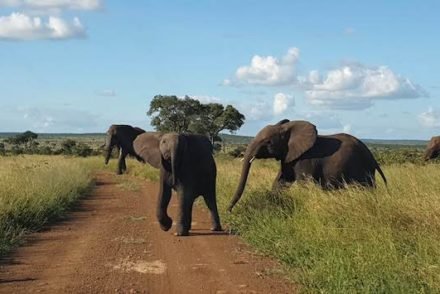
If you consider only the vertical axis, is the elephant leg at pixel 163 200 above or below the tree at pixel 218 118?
below

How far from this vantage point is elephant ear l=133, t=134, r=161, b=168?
1257 centimetres

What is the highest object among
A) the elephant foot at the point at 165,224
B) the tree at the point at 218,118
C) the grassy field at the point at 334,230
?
the tree at the point at 218,118

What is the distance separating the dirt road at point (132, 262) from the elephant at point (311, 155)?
2043mm

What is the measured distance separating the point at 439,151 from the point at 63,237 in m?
21.7

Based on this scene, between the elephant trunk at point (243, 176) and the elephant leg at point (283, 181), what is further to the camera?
the elephant leg at point (283, 181)

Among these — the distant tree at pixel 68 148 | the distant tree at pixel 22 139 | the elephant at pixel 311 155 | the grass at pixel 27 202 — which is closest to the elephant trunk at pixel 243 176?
the elephant at pixel 311 155

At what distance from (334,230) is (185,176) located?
3816mm

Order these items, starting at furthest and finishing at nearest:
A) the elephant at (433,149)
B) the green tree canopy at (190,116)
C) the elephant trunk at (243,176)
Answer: the green tree canopy at (190,116) → the elephant at (433,149) → the elephant trunk at (243,176)

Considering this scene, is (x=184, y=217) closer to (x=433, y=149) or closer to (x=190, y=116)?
(x=433, y=149)

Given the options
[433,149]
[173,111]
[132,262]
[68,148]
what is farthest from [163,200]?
[68,148]

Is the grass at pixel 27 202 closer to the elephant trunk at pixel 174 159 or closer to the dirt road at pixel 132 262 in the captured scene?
the dirt road at pixel 132 262

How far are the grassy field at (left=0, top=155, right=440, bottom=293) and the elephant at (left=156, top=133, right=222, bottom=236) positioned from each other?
2.95ft

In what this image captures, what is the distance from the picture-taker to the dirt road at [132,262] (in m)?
7.56

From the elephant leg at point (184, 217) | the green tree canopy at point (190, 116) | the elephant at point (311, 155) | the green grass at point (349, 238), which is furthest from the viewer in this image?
the green tree canopy at point (190, 116)
